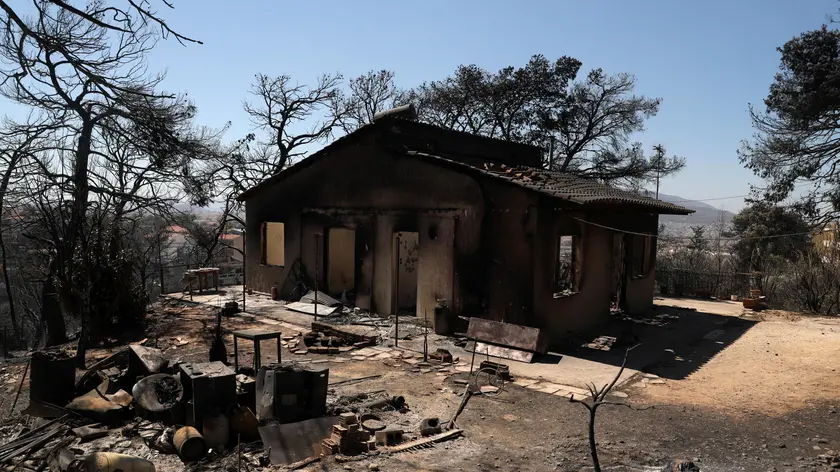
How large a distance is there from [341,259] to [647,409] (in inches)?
445

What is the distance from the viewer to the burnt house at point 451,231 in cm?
1112

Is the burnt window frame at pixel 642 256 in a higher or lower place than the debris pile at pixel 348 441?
higher

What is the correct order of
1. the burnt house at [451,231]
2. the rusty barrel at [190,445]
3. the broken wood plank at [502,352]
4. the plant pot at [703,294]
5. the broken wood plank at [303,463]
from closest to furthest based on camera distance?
the broken wood plank at [303,463]
the rusty barrel at [190,445]
the broken wood plank at [502,352]
the burnt house at [451,231]
the plant pot at [703,294]

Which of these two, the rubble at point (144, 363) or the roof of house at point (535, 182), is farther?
the roof of house at point (535, 182)

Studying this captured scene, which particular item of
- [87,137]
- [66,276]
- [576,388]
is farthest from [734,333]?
[87,137]

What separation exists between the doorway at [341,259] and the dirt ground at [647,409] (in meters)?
4.29

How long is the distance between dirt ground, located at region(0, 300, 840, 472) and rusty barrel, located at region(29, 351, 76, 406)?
1524 mm

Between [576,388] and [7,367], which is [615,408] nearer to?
[576,388]

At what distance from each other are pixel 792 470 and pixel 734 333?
8493 millimetres

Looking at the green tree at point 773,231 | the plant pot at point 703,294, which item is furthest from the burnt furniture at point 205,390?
the green tree at point 773,231

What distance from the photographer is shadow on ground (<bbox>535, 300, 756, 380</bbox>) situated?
33.0 ft

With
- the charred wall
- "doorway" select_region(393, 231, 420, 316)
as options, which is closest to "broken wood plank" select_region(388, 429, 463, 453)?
the charred wall

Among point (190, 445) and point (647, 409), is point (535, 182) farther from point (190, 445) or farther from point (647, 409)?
point (190, 445)

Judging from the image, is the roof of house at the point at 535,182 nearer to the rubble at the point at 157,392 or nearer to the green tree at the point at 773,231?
the rubble at the point at 157,392
